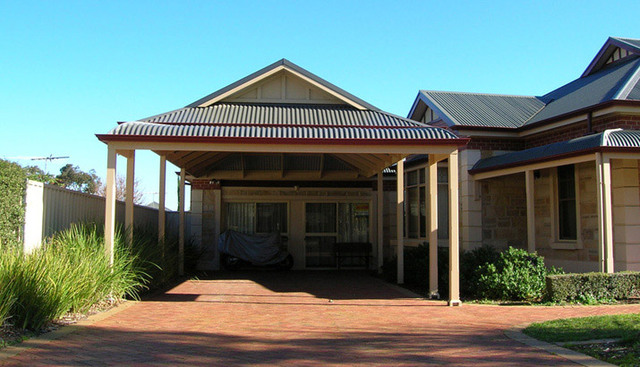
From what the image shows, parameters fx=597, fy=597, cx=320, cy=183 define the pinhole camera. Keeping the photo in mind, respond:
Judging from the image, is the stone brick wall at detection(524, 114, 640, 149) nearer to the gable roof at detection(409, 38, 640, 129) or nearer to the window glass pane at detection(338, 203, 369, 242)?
the gable roof at detection(409, 38, 640, 129)

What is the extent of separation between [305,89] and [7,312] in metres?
8.36

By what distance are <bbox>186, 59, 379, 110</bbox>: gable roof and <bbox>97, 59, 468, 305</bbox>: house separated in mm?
22

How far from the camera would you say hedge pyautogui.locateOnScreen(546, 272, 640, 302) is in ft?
34.6

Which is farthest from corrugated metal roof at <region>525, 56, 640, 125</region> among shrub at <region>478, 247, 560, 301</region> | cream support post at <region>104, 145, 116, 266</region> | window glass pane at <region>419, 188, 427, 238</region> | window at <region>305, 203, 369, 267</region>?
cream support post at <region>104, 145, 116, 266</region>

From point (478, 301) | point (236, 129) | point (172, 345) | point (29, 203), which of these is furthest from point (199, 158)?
point (172, 345)

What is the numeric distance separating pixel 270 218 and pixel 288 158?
207 cm

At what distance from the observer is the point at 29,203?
8789 millimetres

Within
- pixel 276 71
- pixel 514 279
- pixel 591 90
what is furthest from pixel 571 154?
pixel 276 71

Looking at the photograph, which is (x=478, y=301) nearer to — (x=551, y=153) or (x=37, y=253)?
(x=551, y=153)

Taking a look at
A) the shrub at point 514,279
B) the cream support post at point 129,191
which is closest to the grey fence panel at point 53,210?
the cream support post at point 129,191

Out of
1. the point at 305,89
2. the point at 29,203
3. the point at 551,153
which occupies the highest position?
the point at 305,89

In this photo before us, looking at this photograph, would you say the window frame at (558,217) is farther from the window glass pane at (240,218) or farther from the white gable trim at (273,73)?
the window glass pane at (240,218)

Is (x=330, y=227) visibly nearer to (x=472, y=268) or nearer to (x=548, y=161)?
(x=472, y=268)

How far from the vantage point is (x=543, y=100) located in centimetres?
1822
